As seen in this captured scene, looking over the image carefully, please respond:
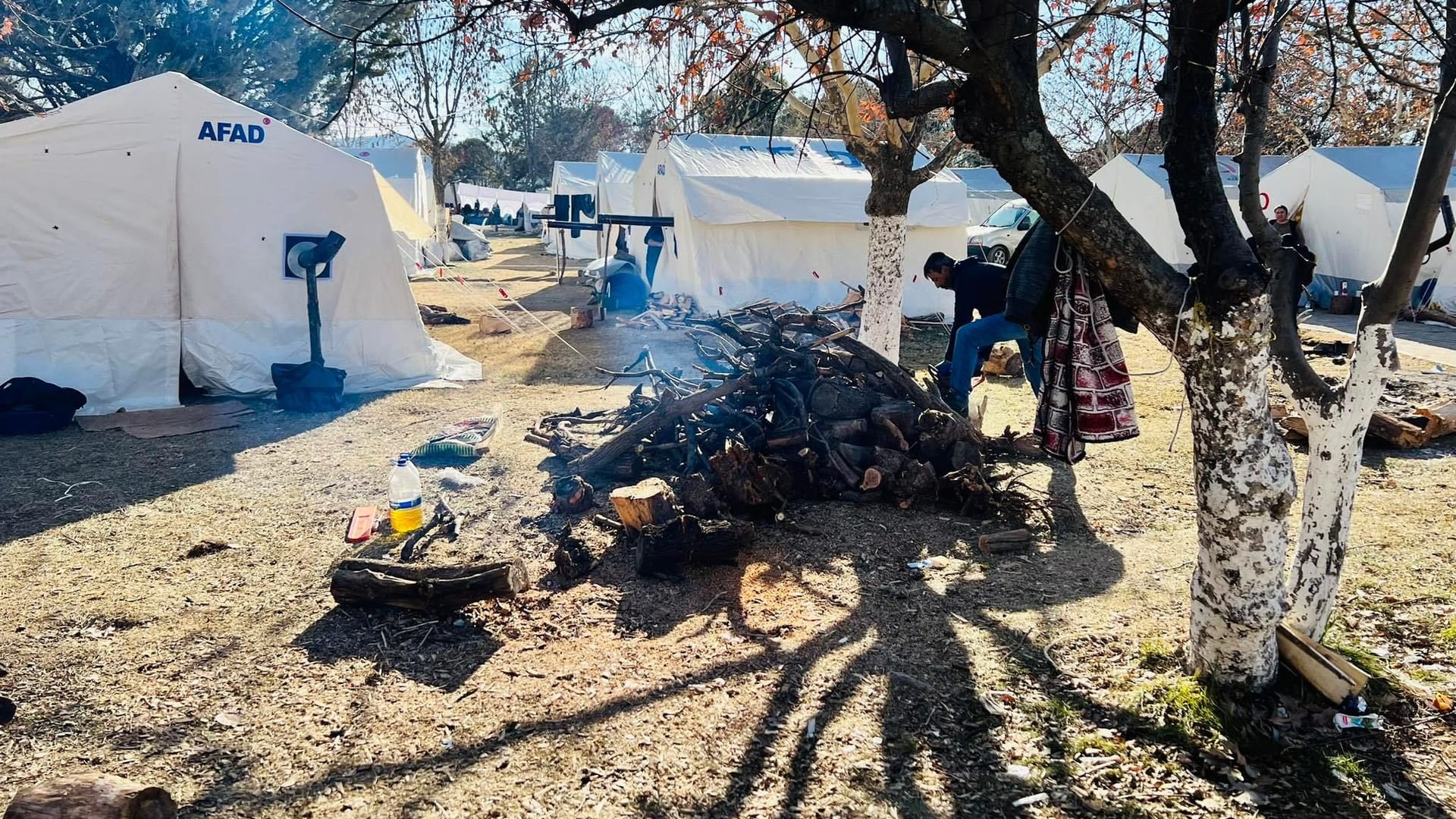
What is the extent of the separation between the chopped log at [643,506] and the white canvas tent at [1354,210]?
51.3 feet

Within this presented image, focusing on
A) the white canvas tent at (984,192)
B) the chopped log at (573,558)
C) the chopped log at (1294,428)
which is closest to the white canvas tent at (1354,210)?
the chopped log at (1294,428)

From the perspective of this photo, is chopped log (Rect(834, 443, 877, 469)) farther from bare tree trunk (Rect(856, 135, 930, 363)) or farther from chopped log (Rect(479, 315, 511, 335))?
chopped log (Rect(479, 315, 511, 335))

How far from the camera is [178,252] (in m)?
8.72

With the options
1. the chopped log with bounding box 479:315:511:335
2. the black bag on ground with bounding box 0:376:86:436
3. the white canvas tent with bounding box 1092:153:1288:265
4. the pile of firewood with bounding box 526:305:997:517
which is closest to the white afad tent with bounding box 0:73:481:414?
the black bag on ground with bounding box 0:376:86:436

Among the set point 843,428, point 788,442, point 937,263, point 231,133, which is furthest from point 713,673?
point 231,133

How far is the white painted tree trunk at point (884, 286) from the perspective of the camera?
916 cm

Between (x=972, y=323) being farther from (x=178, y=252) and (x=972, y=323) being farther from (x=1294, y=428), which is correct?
(x=178, y=252)

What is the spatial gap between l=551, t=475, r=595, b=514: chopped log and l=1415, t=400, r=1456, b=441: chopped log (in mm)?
6337

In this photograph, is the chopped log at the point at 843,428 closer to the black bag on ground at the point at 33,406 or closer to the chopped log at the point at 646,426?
the chopped log at the point at 646,426

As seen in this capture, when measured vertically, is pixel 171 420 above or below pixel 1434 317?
below

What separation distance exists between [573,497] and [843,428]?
1.86 meters

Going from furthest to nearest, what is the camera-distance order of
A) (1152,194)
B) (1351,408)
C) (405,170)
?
(405,170), (1152,194), (1351,408)

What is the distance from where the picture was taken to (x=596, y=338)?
1299 centimetres

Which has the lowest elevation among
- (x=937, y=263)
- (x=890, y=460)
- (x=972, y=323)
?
(x=890, y=460)
